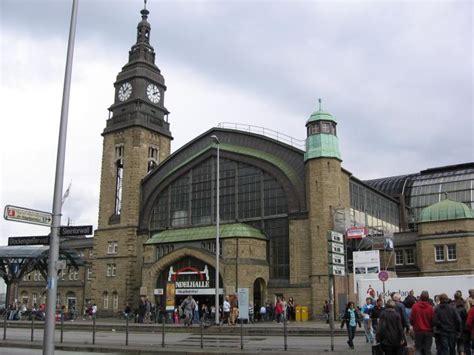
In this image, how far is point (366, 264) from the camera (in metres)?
38.6

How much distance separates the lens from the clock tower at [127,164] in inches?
2015

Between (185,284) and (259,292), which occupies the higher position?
(185,284)

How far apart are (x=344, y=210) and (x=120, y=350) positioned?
25806mm

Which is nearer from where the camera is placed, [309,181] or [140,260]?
[309,181]

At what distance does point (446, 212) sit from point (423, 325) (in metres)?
34.4

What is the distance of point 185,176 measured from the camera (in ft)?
169

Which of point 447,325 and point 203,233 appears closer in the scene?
point 447,325

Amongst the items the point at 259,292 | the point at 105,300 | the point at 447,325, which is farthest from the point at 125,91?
the point at 447,325

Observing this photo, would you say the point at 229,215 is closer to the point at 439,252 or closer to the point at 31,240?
the point at 439,252

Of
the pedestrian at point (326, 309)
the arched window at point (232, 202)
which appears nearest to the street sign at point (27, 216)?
the pedestrian at point (326, 309)

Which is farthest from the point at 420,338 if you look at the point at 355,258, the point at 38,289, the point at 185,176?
the point at 38,289

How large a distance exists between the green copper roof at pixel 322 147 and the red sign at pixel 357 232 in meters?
6.20

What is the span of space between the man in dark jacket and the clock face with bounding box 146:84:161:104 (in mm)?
45645

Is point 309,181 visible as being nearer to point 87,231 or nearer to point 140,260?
point 140,260
